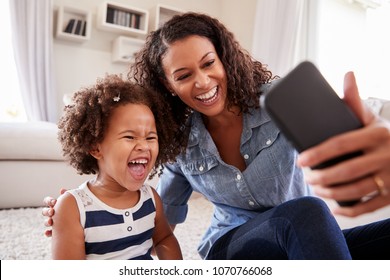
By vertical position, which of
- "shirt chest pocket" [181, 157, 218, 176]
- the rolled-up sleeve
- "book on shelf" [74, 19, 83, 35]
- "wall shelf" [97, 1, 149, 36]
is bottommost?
the rolled-up sleeve

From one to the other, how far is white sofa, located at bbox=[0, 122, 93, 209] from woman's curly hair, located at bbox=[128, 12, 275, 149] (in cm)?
121

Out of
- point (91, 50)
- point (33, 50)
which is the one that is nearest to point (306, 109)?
point (33, 50)

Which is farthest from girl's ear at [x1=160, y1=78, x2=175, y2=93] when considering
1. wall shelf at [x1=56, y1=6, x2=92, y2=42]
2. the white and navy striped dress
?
wall shelf at [x1=56, y1=6, x2=92, y2=42]

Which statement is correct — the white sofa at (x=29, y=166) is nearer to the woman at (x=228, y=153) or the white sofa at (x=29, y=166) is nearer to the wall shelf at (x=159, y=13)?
the woman at (x=228, y=153)

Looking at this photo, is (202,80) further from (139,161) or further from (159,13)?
(159,13)

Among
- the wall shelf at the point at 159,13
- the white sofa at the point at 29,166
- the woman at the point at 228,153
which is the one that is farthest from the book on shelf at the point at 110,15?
the woman at the point at 228,153

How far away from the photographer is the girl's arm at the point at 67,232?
0.79 metres

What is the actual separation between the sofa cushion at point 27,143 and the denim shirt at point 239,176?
1.25 metres

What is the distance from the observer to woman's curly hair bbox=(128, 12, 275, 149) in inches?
38.9

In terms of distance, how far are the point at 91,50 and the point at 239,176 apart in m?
2.83

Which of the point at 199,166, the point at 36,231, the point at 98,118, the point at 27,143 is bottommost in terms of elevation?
the point at 36,231

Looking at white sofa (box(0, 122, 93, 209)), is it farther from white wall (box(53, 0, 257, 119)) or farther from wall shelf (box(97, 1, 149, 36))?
wall shelf (box(97, 1, 149, 36))

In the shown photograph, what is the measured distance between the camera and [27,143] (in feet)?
6.67

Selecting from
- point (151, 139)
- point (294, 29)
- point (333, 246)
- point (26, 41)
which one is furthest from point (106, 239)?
point (26, 41)
